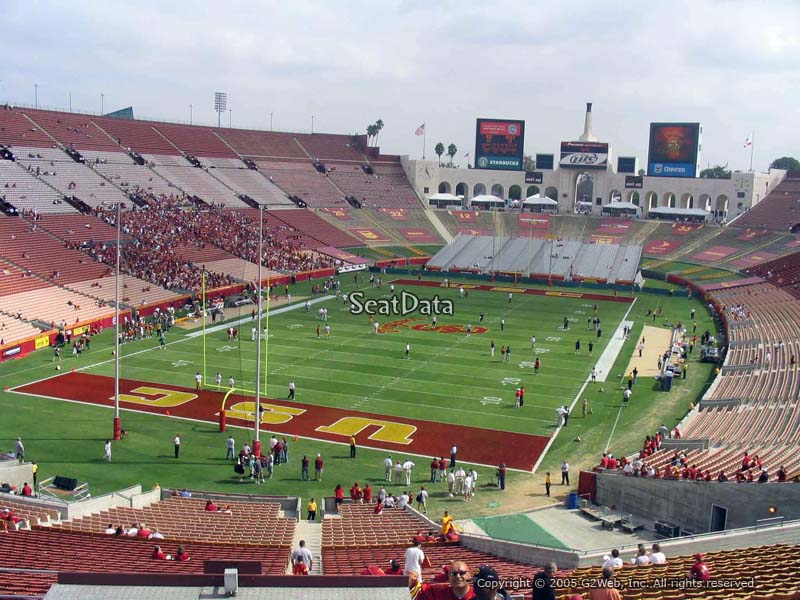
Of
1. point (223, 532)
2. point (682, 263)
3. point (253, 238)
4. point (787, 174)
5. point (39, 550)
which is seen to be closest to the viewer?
A: point (39, 550)

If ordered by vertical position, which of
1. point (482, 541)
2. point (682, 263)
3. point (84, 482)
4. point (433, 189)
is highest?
point (433, 189)

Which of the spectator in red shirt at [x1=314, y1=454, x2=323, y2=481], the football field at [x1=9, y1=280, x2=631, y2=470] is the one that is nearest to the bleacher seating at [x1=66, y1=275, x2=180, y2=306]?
the football field at [x1=9, y1=280, x2=631, y2=470]

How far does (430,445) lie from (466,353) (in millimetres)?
13915

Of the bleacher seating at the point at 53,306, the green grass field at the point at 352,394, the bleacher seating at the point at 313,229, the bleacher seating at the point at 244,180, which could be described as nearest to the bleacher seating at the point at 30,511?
the green grass field at the point at 352,394

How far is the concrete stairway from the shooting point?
16.5 metres

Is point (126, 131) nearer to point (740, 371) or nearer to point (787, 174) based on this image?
point (740, 371)

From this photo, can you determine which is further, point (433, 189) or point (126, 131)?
point (433, 189)

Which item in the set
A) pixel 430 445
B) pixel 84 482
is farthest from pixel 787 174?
pixel 84 482

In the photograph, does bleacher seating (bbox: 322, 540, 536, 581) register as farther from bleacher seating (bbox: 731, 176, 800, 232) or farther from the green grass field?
bleacher seating (bbox: 731, 176, 800, 232)

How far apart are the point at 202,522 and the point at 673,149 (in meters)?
87.3

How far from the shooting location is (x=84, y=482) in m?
24.0

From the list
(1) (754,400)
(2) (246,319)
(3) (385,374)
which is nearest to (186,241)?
(2) (246,319)

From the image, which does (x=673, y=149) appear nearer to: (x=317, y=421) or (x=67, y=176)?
(x=67, y=176)

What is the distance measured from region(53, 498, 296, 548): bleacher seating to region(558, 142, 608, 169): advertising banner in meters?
85.9
